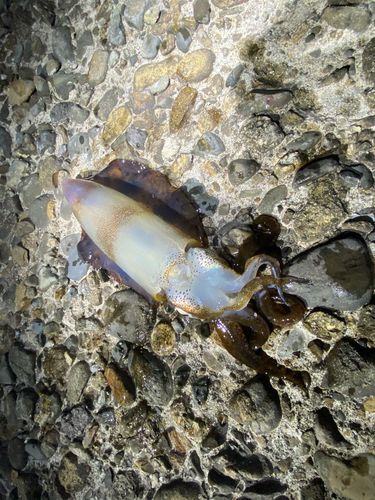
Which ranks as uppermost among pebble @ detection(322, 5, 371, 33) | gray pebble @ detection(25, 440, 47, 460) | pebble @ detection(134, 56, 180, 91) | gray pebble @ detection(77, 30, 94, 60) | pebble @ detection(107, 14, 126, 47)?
gray pebble @ detection(77, 30, 94, 60)

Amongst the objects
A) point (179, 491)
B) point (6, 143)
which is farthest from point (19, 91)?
point (179, 491)

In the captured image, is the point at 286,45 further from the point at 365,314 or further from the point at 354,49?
the point at 365,314

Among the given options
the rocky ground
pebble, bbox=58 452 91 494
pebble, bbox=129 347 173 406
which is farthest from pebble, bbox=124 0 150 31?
pebble, bbox=58 452 91 494

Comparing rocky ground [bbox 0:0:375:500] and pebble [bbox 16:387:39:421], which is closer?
rocky ground [bbox 0:0:375:500]

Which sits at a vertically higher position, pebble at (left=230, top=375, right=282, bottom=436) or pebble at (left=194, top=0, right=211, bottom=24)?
pebble at (left=194, top=0, right=211, bottom=24)

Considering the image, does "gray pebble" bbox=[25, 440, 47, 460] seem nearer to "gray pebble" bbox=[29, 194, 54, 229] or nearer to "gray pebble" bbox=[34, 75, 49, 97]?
"gray pebble" bbox=[29, 194, 54, 229]

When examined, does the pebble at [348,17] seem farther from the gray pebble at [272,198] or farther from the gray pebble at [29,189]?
the gray pebble at [29,189]
